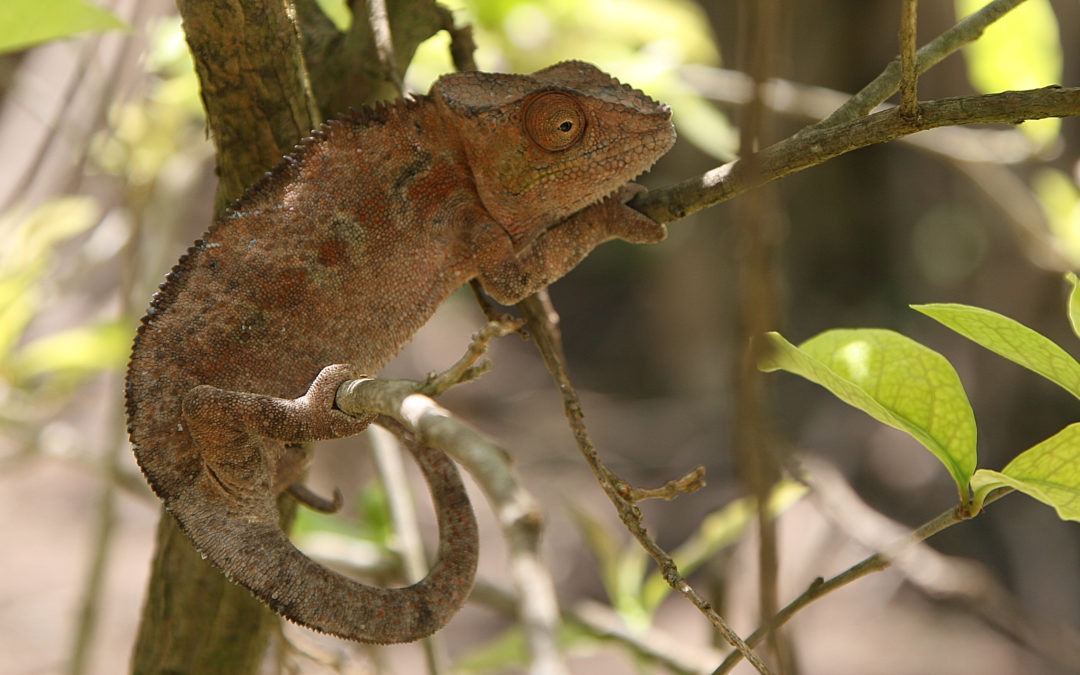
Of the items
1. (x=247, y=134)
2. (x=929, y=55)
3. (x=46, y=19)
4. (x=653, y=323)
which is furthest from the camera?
(x=653, y=323)

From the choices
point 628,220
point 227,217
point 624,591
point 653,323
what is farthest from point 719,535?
point 653,323

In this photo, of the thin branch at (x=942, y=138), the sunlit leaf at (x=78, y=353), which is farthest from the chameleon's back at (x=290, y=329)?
the thin branch at (x=942, y=138)

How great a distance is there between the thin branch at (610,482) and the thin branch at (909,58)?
1.63 feet

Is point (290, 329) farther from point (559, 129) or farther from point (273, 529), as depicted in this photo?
point (559, 129)

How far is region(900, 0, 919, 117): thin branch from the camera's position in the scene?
0.93m

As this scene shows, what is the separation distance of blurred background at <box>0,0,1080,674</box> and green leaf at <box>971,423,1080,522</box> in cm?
29

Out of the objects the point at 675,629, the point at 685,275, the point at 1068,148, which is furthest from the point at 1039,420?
the point at 685,275

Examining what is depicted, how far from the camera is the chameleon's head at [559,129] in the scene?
1615 mm

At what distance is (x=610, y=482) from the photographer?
1.18 meters

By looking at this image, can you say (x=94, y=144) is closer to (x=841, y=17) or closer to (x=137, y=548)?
(x=137, y=548)

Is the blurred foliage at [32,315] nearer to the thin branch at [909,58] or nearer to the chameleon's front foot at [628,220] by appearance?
the chameleon's front foot at [628,220]

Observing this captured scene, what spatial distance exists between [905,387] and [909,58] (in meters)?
0.37

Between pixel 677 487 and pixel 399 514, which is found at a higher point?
pixel 399 514

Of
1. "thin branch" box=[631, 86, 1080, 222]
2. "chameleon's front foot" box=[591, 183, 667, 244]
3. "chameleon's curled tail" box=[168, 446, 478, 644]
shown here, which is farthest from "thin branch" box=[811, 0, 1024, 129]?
"chameleon's curled tail" box=[168, 446, 478, 644]
